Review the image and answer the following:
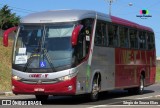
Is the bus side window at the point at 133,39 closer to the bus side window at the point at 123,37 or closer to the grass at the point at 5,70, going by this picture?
the bus side window at the point at 123,37

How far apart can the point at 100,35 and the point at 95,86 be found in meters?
2.11

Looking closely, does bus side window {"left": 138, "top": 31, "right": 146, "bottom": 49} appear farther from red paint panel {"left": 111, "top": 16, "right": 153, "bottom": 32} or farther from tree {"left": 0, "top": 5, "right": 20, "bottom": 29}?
tree {"left": 0, "top": 5, "right": 20, "bottom": 29}

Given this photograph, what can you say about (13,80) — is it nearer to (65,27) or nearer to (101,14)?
(65,27)

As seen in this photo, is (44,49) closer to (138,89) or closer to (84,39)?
(84,39)

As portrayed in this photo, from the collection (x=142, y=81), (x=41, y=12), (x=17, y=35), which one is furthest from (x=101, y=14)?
(x=142, y=81)

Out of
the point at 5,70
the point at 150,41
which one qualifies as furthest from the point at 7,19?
the point at 150,41

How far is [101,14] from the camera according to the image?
19.7 m

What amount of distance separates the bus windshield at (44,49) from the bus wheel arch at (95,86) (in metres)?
2.30

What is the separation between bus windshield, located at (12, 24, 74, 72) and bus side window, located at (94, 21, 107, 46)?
6.35 feet

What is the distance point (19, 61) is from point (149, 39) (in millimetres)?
11413

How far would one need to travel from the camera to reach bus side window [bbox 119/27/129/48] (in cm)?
2174

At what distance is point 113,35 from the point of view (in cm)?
2072

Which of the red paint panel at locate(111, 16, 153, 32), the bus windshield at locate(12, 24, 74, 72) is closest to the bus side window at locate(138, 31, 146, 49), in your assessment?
the red paint panel at locate(111, 16, 153, 32)

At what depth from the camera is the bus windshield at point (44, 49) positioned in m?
16.7
